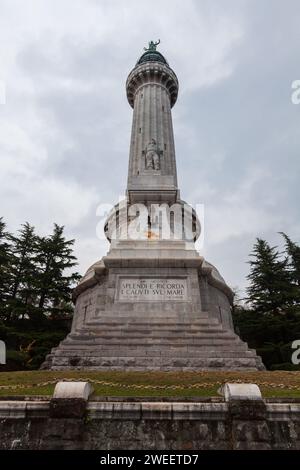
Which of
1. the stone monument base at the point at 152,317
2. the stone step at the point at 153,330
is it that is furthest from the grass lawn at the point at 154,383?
the stone step at the point at 153,330

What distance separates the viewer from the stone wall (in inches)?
221

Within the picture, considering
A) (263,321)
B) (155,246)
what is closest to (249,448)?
(155,246)

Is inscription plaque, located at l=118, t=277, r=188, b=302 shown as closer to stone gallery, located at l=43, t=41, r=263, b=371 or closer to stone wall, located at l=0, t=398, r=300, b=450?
stone gallery, located at l=43, t=41, r=263, b=371

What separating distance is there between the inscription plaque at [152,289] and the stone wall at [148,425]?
7836 millimetres

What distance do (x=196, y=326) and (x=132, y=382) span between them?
14.6ft

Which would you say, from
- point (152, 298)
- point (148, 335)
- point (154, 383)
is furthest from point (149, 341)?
point (154, 383)

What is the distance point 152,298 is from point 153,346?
2489mm

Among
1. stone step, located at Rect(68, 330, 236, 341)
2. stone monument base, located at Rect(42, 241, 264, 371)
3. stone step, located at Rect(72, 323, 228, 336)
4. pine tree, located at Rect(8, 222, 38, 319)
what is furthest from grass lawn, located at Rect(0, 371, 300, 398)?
pine tree, located at Rect(8, 222, 38, 319)

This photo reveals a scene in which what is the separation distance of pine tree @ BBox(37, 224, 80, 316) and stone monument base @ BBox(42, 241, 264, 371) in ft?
13.2

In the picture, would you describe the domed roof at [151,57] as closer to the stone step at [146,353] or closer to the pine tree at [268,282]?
the pine tree at [268,282]

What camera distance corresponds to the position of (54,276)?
2155cm

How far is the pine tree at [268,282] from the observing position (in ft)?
68.1

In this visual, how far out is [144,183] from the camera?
19.1 m
